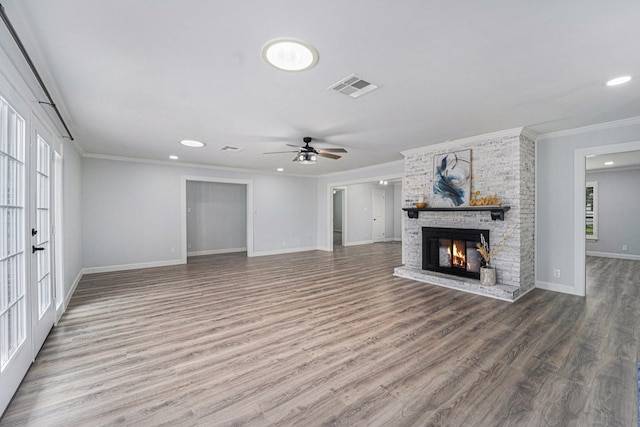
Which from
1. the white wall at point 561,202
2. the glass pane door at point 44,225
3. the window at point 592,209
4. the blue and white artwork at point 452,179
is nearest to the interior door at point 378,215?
the blue and white artwork at point 452,179

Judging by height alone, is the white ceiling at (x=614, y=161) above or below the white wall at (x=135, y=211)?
above

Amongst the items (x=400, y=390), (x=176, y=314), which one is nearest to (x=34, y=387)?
(x=176, y=314)

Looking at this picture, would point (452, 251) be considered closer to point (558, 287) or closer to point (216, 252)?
point (558, 287)

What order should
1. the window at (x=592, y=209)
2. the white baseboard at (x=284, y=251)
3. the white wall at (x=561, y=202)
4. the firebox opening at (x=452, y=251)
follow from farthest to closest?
the white baseboard at (x=284, y=251) < the window at (x=592, y=209) < the firebox opening at (x=452, y=251) < the white wall at (x=561, y=202)

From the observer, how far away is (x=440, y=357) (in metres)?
2.50

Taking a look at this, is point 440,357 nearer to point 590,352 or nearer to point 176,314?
point 590,352

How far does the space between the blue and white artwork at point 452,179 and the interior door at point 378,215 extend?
5.86m

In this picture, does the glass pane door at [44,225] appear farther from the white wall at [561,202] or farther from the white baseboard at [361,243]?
the white baseboard at [361,243]

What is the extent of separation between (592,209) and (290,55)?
375 inches

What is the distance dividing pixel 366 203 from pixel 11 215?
9563 millimetres

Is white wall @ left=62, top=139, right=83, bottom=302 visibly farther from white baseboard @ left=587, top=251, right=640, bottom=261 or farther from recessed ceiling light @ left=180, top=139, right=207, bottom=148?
white baseboard @ left=587, top=251, right=640, bottom=261

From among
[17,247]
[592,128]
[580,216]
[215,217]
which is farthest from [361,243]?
[17,247]

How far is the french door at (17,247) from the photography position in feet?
6.38

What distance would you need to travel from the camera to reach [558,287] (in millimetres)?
4340
